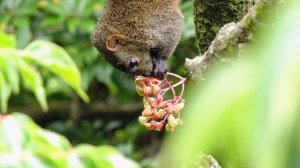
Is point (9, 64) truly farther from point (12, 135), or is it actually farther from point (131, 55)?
point (131, 55)

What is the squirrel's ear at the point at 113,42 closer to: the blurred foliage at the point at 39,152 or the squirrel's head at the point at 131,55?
the squirrel's head at the point at 131,55

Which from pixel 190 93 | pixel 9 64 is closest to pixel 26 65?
pixel 9 64

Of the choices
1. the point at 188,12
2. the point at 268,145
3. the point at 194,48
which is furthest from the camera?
the point at 194,48

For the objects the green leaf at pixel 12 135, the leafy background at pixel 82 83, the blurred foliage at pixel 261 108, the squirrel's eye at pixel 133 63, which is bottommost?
the leafy background at pixel 82 83

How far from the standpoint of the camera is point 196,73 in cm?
109

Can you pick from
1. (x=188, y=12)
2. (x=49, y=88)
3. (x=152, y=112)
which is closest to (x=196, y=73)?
(x=152, y=112)

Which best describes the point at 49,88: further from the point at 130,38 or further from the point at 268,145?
the point at 268,145

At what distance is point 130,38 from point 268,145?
73.0 inches

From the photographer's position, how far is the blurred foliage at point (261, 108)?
0.34m

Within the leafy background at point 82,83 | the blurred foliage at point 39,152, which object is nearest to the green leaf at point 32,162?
the blurred foliage at point 39,152

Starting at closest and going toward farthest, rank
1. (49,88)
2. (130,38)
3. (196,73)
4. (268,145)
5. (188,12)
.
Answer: (268,145) < (196,73) < (130,38) < (188,12) < (49,88)

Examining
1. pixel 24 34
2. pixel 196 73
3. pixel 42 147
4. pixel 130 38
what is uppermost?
pixel 196 73

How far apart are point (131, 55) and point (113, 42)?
107 mm

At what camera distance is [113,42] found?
6.89 feet
